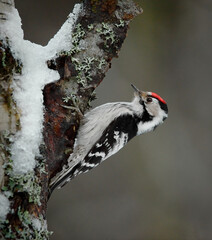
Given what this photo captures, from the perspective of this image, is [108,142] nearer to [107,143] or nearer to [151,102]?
[107,143]

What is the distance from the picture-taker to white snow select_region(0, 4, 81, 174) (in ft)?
7.61

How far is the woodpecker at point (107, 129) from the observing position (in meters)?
3.47

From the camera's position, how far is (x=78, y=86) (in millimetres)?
2947

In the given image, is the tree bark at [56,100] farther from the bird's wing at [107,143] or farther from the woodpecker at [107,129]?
the bird's wing at [107,143]

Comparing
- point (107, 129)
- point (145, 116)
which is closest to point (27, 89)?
point (107, 129)

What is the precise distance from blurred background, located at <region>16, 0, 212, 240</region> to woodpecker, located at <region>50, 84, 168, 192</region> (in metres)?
0.75

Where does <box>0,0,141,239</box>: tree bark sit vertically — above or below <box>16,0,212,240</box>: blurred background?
above

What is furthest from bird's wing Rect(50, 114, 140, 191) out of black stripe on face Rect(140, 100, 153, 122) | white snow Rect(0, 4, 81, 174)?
white snow Rect(0, 4, 81, 174)

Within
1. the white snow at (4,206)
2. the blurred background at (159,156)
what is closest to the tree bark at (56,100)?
the white snow at (4,206)

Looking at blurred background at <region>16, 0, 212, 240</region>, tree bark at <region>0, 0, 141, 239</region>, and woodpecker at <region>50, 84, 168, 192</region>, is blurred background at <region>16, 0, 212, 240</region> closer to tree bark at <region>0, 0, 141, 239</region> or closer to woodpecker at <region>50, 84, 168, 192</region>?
woodpecker at <region>50, 84, 168, 192</region>

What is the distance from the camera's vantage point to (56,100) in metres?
2.83

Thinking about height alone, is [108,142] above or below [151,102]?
below

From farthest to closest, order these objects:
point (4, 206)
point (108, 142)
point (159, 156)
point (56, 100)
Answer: point (159, 156) → point (108, 142) → point (56, 100) → point (4, 206)

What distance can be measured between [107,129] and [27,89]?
4.37 ft
